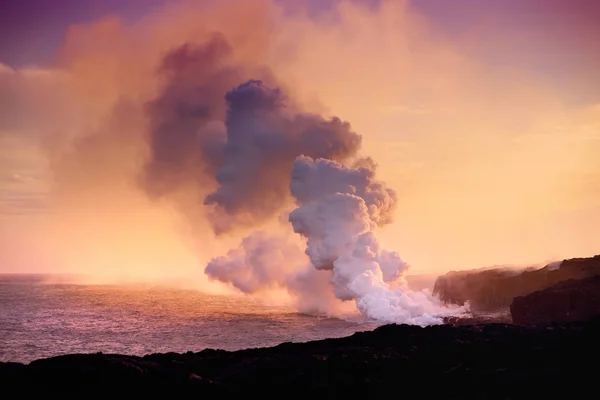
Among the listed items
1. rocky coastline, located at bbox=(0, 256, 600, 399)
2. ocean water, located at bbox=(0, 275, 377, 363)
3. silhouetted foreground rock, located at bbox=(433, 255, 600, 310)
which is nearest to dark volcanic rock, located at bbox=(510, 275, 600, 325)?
rocky coastline, located at bbox=(0, 256, 600, 399)

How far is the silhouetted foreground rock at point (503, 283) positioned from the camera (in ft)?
389

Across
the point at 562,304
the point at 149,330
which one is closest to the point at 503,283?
the point at 562,304

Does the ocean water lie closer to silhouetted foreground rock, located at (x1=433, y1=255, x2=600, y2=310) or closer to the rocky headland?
the rocky headland

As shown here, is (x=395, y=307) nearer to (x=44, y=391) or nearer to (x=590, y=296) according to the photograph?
(x=590, y=296)

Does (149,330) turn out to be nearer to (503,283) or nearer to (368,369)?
(368,369)

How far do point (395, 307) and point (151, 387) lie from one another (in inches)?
3216

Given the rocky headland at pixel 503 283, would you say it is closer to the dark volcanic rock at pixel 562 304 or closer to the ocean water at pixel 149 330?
the dark volcanic rock at pixel 562 304

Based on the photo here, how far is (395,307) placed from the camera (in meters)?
111

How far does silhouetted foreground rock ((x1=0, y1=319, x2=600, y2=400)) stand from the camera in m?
33.3

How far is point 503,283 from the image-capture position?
143125 mm

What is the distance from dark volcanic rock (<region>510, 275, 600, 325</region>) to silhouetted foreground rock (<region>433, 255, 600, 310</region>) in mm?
30303

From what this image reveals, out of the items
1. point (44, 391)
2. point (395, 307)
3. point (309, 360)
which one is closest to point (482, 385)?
point (309, 360)

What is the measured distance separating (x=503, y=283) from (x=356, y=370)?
112619 millimetres

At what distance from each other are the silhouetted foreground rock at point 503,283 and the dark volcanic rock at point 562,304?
3030 centimetres
